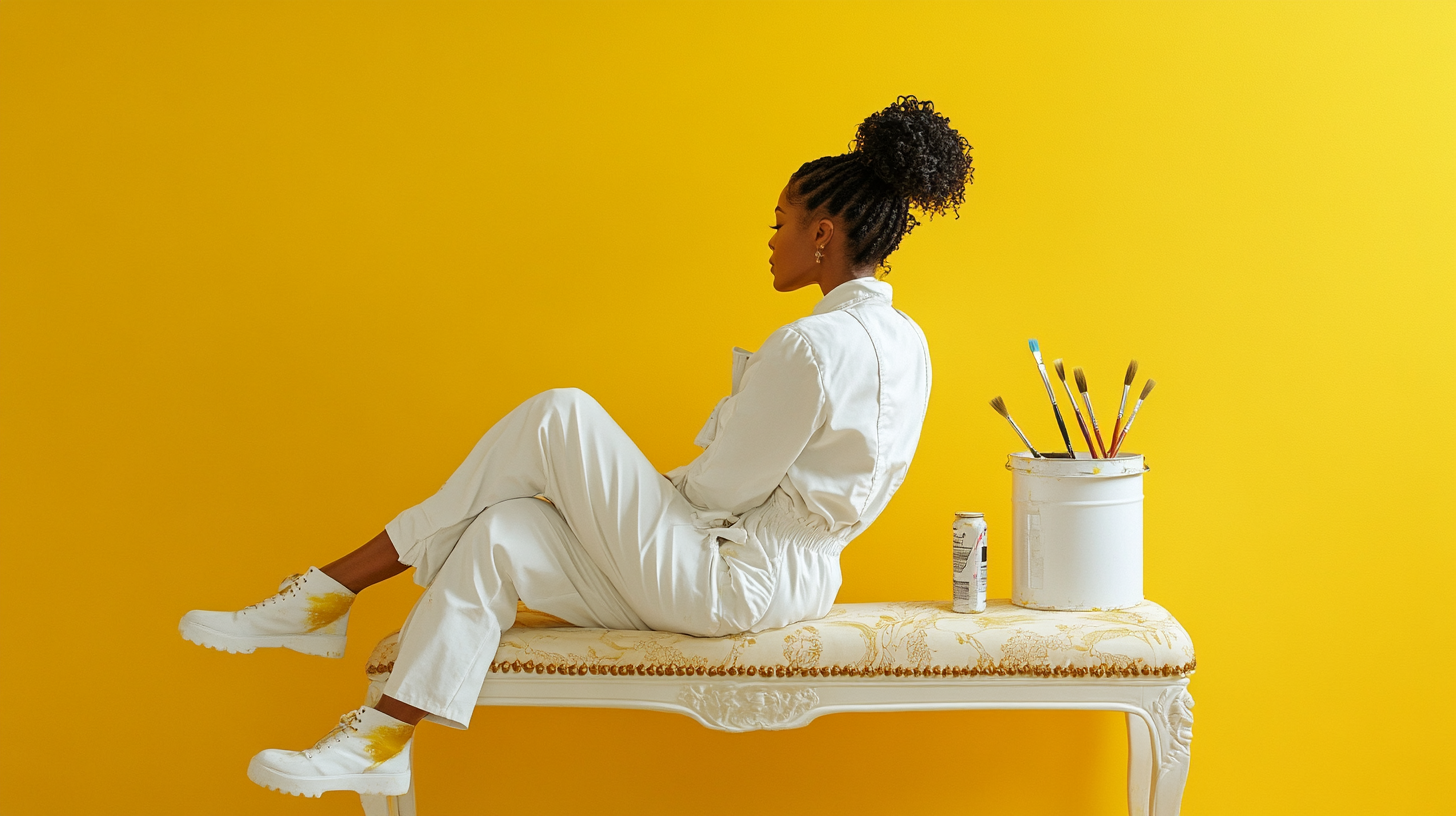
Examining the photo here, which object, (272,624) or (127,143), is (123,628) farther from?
(127,143)

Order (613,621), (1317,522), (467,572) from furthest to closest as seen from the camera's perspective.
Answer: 1. (1317,522)
2. (613,621)
3. (467,572)

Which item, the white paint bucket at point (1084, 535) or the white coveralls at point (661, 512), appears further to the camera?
the white paint bucket at point (1084, 535)

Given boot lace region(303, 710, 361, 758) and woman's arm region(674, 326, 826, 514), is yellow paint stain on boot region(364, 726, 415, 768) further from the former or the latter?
woman's arm region(674, 326, 826, 514)

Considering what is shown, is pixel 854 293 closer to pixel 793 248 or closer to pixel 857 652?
pixel 793 248

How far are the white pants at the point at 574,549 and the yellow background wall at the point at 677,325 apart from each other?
0.50 m

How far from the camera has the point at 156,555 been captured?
81.8 inches

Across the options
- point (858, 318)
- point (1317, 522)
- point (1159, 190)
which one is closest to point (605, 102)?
point (858, 318)

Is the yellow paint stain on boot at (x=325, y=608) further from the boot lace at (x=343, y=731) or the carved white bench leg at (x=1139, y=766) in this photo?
the carved white bench leg at (x=1139, y=766)

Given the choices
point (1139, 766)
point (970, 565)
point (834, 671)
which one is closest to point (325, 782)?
point (834, 671)

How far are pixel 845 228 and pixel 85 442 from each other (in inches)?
58.7

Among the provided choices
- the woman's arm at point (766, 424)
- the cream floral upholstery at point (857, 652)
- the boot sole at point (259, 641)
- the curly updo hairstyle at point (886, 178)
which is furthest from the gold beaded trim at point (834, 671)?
the curly updo hairstyle at point (886, 178)

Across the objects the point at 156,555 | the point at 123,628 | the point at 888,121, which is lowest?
the point at 123,628

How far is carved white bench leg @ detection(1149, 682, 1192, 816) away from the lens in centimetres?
157

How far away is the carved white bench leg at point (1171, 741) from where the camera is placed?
5.14 feet
